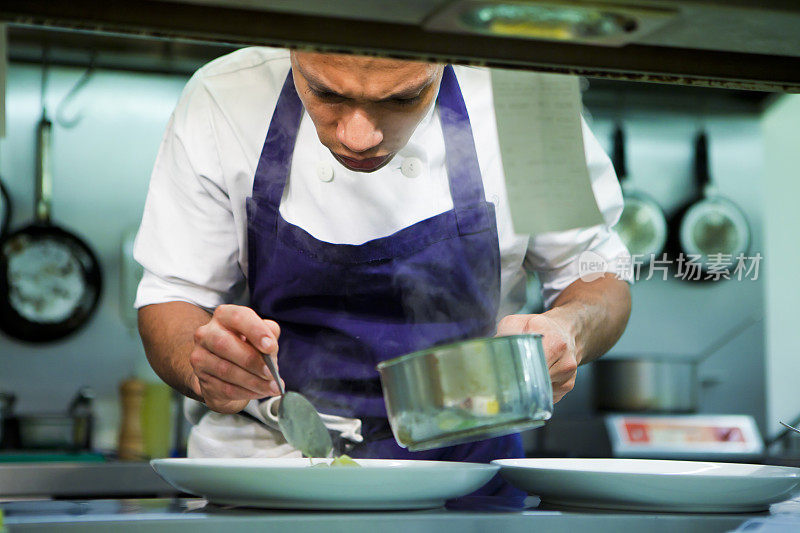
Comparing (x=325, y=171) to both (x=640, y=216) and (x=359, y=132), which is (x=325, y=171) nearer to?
(x=359, y=132)

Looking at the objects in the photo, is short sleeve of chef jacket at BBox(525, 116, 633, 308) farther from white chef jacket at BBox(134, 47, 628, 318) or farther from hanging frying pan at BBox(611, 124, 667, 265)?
hanging frying pan at BBox(611, 124, 667, 265)

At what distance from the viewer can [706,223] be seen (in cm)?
343

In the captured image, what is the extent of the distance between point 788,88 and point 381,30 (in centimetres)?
42

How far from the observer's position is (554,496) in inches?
36.2

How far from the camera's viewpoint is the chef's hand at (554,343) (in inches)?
43.2

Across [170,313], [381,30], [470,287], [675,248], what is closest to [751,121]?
[675,248]

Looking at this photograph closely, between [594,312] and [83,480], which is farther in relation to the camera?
[83,480]

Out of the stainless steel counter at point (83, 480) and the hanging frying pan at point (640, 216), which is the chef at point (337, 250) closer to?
the stainless steel counter at point (83, 480)

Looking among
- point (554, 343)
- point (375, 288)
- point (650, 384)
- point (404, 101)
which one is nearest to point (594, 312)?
point (554, 343)

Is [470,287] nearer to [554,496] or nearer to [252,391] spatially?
[252,391]

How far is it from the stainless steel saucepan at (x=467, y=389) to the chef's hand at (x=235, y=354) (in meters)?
0.22

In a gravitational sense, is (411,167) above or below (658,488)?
above

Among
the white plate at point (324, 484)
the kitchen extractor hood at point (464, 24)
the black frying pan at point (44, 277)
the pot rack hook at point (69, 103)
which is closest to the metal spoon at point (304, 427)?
the white plate at point (324, 484)

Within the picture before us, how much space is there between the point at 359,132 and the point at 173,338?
1.42ft
